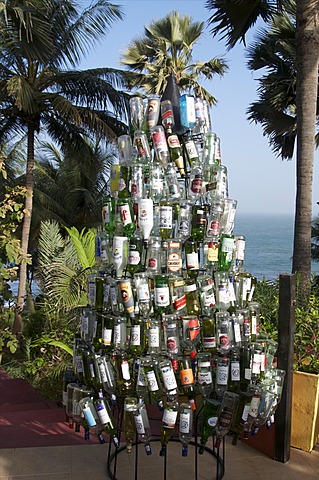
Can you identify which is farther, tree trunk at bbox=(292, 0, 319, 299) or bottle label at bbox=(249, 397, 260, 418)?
Result: tree trunk at bbox=(292, 0, 319, 299)

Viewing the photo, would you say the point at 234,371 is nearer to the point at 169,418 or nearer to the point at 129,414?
the point at 169,418

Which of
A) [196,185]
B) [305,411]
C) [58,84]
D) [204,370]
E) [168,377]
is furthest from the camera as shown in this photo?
[58,84]

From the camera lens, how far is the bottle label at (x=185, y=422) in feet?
8.07

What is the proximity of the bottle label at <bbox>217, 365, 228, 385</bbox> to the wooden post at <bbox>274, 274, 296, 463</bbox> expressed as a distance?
1.93 feet

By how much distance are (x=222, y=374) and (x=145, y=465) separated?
0.94 metres

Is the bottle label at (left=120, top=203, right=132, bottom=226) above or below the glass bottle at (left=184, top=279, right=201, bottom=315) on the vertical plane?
above

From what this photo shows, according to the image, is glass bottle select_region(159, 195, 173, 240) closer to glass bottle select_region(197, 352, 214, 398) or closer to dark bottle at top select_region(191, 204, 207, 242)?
dark bottle at top select_region(191, 204, 207, 242)

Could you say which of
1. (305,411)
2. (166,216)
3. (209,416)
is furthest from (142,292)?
(305,411)

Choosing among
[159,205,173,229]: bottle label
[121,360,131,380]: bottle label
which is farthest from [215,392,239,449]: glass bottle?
→ [159,205,173,229]: bottle label

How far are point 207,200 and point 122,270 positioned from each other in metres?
0.61

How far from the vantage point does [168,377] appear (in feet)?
7.97

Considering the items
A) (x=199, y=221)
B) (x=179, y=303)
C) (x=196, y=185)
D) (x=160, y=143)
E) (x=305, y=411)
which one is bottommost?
(x=305, y=411)

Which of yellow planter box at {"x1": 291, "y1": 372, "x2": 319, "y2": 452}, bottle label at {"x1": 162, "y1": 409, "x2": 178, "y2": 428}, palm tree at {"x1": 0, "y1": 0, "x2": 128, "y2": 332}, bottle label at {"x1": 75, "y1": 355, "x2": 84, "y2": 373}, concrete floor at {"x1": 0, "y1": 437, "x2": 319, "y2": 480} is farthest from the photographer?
Result: palm tree at {"x1": 0, "y1": 0, "x2": 128, "y2": 332}

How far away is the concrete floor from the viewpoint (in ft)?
9.44
